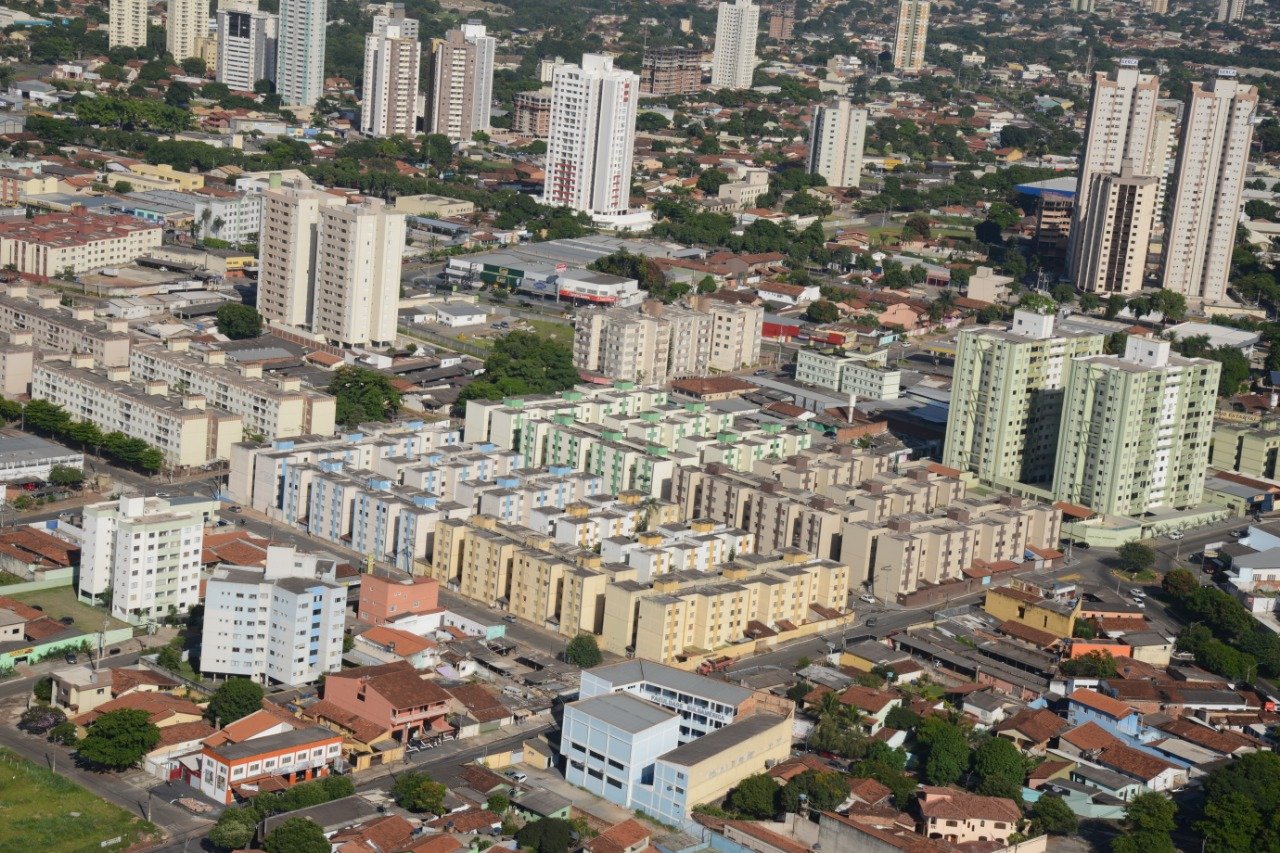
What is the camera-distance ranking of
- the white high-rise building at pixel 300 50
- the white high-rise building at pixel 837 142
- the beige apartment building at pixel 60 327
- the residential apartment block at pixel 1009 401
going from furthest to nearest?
the white high-rise building at pixel 300 50 < the white high-rise building at pixel 837 142 < the beige apartment building at pixel 60 327 < the residential apartment block at pixel 1009 401

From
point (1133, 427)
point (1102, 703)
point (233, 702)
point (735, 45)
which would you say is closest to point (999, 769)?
point (1102, 703)

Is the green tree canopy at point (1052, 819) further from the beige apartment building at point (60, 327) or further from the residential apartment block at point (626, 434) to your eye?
the beige apartment building at point (60, 327)

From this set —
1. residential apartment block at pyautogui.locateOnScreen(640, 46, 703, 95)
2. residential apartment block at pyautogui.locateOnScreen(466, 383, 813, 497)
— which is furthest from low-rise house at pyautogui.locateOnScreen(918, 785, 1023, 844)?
residential apartment block at pyautogui.locateOnScreen(640, 46, 703, 95)

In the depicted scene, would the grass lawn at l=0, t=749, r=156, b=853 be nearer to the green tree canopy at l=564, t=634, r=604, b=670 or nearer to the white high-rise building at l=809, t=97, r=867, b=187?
the green tree canopy at l=564, t=634, r=604, b=670

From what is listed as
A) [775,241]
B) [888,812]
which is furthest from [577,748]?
[775,241]

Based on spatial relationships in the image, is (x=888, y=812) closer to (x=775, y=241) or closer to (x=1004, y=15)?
(x=775, y=241)

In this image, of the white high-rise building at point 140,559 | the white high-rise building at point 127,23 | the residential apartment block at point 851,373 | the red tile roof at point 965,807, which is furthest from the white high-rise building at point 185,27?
the red tile roof at point 965,807

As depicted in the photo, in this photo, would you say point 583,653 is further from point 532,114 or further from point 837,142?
point 532,114
